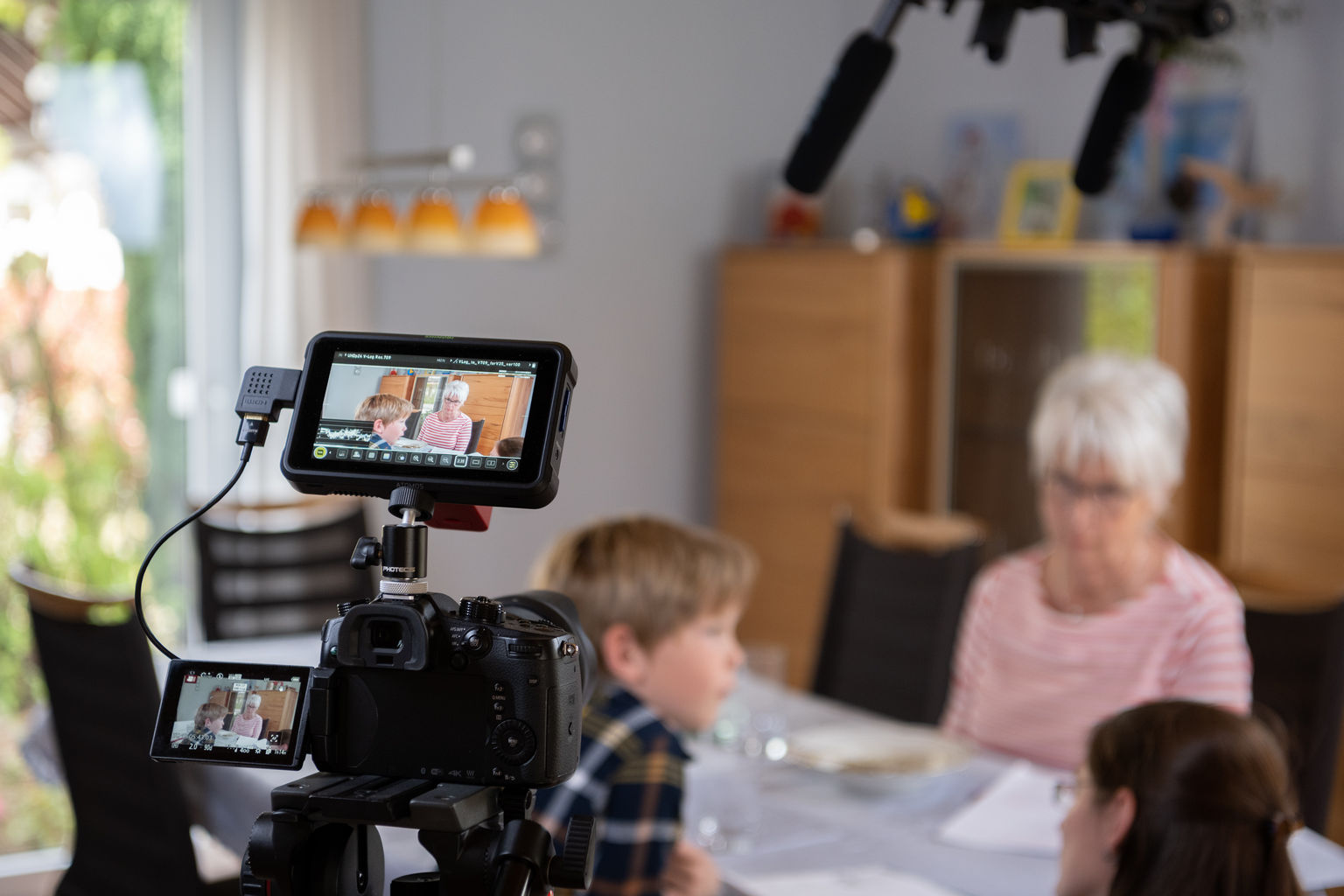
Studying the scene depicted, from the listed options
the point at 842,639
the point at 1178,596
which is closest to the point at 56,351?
the point at 842,639

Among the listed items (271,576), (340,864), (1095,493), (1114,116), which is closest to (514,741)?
(340,864)

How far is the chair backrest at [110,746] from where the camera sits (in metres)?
1.77

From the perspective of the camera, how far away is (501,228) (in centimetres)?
250

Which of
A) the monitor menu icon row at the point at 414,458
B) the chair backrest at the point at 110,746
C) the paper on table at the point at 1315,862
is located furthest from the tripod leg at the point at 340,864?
the paper on table at the point at 1315,862

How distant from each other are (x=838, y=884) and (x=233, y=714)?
0.90m

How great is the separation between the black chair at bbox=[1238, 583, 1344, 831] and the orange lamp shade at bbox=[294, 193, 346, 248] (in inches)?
67.9

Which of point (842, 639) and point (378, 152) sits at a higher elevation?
point (378, 152)

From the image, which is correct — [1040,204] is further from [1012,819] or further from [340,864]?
[340,864]

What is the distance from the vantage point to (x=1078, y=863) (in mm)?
1325

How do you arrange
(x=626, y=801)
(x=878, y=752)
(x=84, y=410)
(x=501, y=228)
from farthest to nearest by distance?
(x=84, y=410), (x=501, y=228), (x=878, y=752), (x=626, y=801)

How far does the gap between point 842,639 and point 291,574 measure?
1.21 m

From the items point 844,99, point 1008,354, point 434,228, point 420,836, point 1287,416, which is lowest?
point 420,836

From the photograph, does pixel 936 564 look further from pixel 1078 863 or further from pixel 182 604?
pixel 182 604

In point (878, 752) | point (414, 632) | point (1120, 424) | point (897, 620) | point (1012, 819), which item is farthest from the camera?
point (897, 620)
